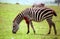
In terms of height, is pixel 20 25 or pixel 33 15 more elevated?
pixel 33 15

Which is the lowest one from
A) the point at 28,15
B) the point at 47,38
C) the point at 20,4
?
the point at 47,38

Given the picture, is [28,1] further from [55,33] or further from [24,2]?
[55,33]

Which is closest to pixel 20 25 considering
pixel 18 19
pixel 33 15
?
pixel 18 19

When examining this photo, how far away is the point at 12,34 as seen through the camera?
2289mm

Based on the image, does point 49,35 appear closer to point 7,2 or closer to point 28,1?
point 28,1

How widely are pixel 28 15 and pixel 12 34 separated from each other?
31cm

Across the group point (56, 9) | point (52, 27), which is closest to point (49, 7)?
point (56, 9)

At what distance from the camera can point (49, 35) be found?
2262mm

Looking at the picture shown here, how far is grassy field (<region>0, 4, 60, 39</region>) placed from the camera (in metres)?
2.26

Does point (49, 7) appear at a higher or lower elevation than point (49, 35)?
higher

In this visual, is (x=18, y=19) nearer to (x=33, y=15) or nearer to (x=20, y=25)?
(x=20, y=25)

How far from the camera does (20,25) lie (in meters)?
2.29

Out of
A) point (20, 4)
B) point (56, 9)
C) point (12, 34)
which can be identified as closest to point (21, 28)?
point (12, 34)

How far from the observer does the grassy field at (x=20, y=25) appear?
2262 millimetres
